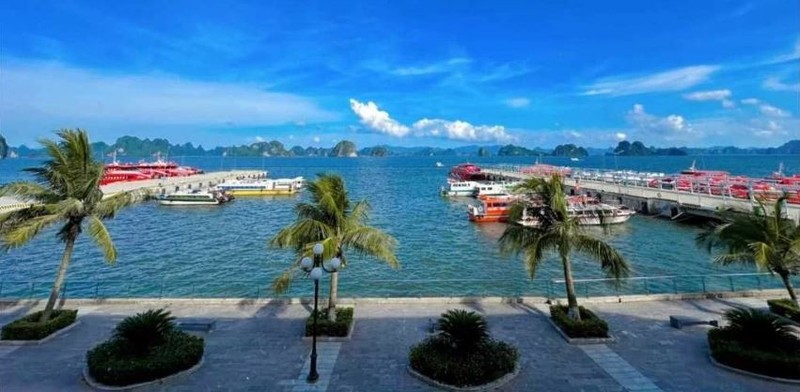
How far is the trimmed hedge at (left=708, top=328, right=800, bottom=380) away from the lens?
34.6 ft

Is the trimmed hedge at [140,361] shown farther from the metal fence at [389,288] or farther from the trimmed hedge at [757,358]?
the trimmed hedge at [757,358]

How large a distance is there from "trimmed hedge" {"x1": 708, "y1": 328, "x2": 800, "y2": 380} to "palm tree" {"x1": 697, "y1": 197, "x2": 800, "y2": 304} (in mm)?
2816

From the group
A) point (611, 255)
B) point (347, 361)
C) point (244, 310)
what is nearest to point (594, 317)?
point (611, 255)

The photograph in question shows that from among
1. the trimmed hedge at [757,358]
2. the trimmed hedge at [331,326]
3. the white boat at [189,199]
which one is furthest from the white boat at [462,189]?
the trimmed hedge at [757,358]

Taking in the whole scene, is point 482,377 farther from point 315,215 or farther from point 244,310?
point 244,310

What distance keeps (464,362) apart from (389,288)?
12.8 m

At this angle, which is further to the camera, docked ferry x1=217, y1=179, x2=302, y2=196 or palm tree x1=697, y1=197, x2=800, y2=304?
docked ferry x1=217, y1=179, x2=302, y2=196

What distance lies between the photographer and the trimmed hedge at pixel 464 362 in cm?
1057

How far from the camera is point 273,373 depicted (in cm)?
1137

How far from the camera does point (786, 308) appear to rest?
48.2 feet

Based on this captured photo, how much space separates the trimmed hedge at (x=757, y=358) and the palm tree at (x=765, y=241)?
9.24 feet

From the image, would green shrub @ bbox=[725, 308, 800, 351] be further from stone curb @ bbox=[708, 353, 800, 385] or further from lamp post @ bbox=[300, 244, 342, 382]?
lamp post @ bbox=[300, 244, 342, 382]

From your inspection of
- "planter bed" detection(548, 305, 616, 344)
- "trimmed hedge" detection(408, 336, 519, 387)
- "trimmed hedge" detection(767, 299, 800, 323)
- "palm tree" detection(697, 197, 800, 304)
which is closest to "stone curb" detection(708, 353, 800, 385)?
"planter bed" detection(548, 305, 616, 344)

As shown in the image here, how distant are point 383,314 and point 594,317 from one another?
288 inches
